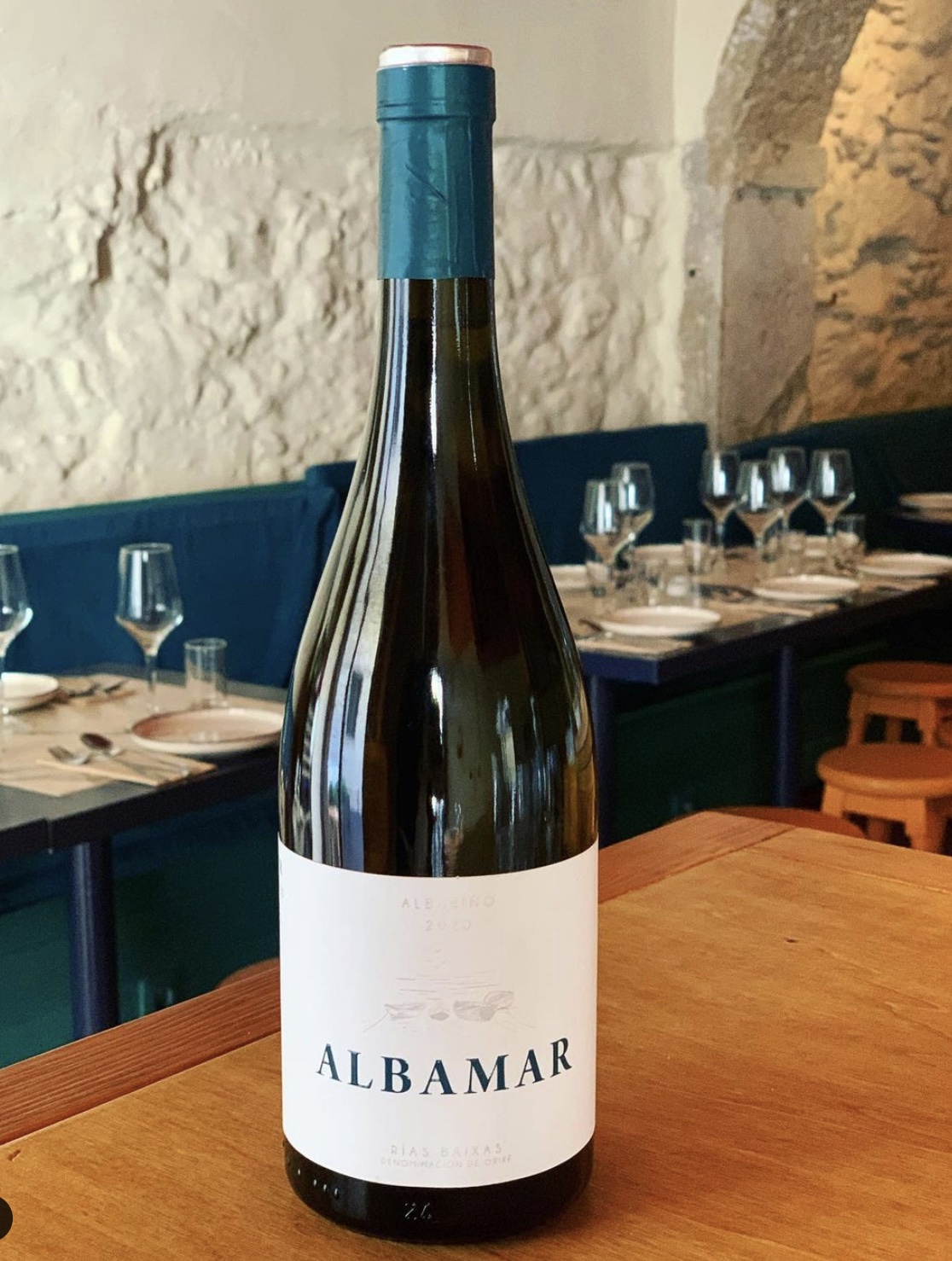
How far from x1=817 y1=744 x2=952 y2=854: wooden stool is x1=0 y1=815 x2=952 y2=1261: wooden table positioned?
7.29 ft

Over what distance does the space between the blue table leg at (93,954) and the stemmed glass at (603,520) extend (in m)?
1.36

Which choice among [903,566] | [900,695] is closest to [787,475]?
[903,566]

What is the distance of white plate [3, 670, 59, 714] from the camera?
7.39ft

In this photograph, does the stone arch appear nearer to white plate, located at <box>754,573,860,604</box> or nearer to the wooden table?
white plate, located at <box>754,573,860,604</box>

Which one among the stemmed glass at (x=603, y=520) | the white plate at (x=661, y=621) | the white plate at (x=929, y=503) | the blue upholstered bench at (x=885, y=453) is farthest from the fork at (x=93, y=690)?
the white plate at (x=929, y=503)

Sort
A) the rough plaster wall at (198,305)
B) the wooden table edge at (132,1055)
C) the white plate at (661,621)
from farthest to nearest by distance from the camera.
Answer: the rough plaster wall at (198,305) < the white plate at (661,621) < the wooden table edge at (132,1055)

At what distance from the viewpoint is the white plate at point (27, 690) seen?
225cm

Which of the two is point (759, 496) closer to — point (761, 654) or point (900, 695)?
point (761, 654)

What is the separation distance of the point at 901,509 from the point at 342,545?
4.41 metres

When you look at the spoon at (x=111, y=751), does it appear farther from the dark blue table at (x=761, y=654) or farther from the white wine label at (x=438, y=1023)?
the white wine label at (x=438, y=1023)

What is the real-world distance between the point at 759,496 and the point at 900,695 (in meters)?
0.68

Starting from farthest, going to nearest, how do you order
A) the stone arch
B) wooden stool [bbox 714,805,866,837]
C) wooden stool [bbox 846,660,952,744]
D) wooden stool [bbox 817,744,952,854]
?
1. the stone arch
2. wooden stool [bbox 846,660,952,744]
3. wooden stool [bbox 817,744,952,854]
4. wooden stool [bbox 714,805,866,837]

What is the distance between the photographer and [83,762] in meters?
1.96

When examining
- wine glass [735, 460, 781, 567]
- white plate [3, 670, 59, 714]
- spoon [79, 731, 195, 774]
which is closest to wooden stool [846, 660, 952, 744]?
wine glass [735, 460, 781, 567]
